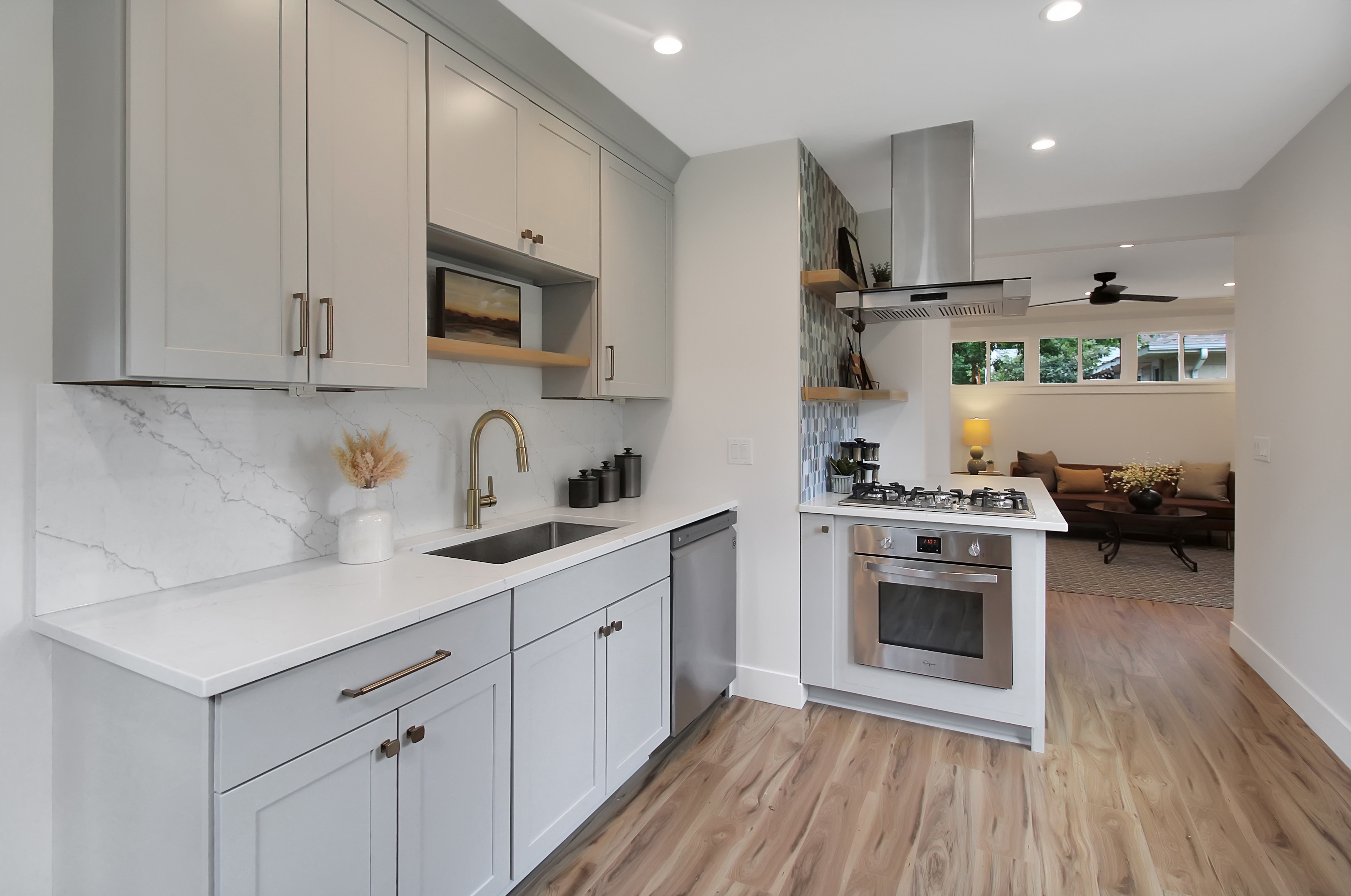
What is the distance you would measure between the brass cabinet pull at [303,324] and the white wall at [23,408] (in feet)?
1.48

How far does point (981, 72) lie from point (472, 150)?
5.78ft

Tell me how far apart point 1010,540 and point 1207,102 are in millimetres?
1857

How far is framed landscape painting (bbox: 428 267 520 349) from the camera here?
2125mm

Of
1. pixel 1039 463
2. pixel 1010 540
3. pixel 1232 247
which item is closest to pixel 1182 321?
pixel 1039 463

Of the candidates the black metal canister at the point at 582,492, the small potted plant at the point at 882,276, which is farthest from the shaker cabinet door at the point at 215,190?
the small potted plant at the point at 882,276

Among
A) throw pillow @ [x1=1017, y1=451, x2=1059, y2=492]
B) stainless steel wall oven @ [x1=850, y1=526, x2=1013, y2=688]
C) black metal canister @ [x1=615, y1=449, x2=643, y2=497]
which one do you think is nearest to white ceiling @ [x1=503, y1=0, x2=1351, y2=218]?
black metal canister @ [x1=615, y1=449, x2=643, y2=497]

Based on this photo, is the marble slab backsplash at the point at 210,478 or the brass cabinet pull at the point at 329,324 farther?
the brass cabinet pull at the point at 329,324

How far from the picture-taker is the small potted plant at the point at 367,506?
5.76 feet

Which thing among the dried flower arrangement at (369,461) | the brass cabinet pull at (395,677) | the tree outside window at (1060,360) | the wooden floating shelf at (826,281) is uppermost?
the tree outside window at (1060,360)

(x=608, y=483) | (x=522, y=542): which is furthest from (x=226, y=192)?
(x=608, y=483)

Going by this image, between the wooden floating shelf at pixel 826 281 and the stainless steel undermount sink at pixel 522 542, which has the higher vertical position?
the wooden floating shelf at pixel 826 281

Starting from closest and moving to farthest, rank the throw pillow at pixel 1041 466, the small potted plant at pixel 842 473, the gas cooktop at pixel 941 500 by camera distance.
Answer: the gas cooktop at pixel 941 500 < the small potted plant at pixel 842 473 < the throw pillow at pixel 1041 466

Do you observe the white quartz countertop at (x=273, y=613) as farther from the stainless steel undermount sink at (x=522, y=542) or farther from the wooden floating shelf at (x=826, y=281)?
the wooden floating shelf at (x=826, y=281)

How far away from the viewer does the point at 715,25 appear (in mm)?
2061
